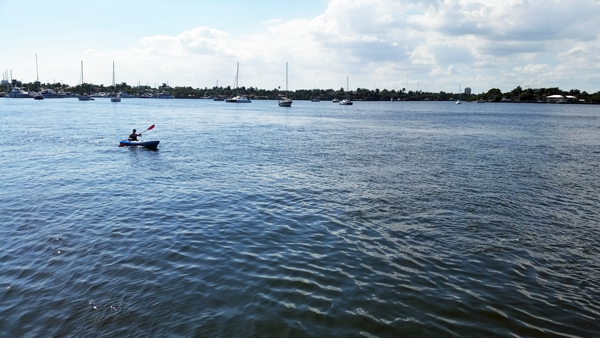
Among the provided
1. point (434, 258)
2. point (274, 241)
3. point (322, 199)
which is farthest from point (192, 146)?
→ point (434, 258)

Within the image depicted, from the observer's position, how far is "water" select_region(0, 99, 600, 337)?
11242 millimetres

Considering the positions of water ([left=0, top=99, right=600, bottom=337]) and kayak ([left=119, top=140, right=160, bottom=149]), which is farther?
kayak ([left=119, top=140, right=160, bottom=149])

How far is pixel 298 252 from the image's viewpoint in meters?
15.8

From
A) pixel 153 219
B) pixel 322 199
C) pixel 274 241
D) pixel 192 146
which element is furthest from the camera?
pixel 192 146

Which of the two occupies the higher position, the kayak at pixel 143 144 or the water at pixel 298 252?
the kayak at pixel 143 144

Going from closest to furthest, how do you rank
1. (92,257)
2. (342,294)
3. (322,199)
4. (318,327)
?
1. (318,327)
2. (342,294)
3. (92,257)
4. (322,199)

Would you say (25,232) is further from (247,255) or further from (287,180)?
(287,180)

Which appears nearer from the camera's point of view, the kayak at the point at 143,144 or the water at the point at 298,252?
the water at the point at 298,252

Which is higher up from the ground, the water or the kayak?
the kayak

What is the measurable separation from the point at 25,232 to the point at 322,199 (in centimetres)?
1453

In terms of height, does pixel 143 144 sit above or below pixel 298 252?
above

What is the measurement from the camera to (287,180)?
28844 millimetres

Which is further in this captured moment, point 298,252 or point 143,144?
point 143,144

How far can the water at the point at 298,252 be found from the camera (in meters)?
11.2
